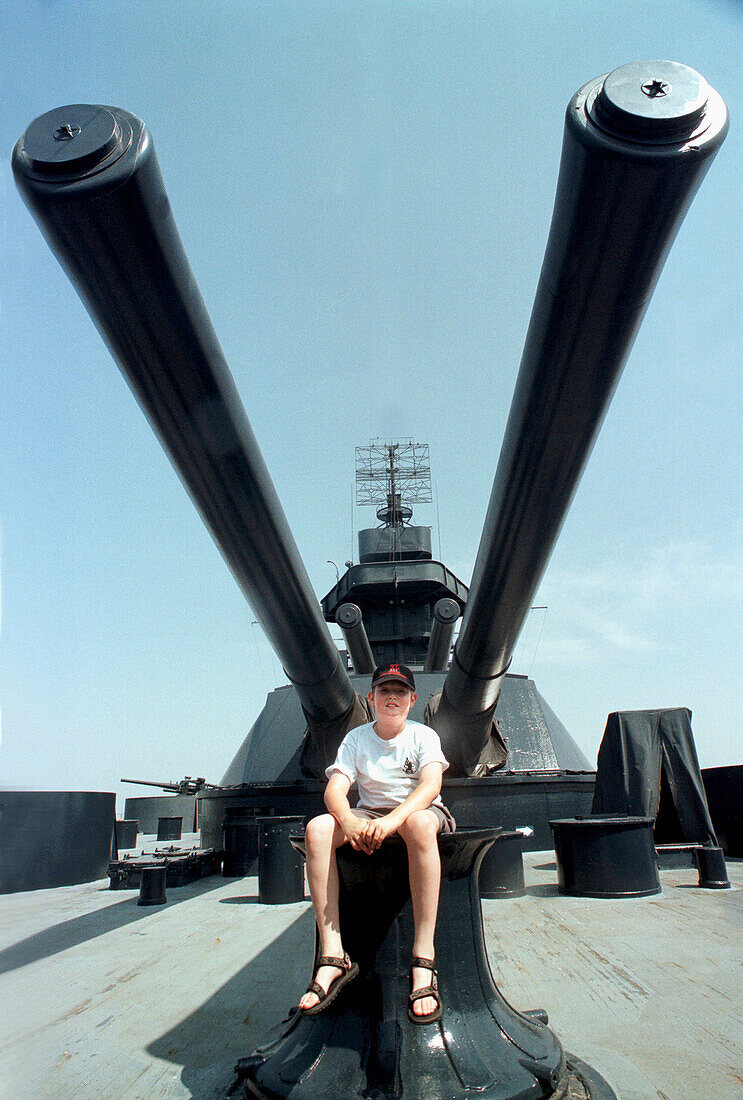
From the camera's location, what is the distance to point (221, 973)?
8.97ft

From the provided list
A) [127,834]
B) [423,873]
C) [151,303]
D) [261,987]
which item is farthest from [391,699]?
[127,834]

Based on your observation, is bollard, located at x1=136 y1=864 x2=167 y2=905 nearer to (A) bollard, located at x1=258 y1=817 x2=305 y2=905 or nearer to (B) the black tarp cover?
(A) bollard, located at x1=258 y1=817 x2=305 y2=905

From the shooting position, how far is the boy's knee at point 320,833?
1.66 metres

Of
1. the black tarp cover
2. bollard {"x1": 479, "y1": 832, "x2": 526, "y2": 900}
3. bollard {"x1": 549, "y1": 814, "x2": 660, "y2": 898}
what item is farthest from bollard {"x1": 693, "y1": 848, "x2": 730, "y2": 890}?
bollard {"x1": 479, "y1": 832, "x2": 526, "y2": 900}

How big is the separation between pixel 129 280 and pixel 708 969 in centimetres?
299

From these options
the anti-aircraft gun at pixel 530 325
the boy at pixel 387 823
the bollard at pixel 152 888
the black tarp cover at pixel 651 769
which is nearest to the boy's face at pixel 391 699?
the boy at pixel 387 823

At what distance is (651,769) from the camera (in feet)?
18.5

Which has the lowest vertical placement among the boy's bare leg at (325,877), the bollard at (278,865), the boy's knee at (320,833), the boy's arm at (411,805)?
the bollard at (278,865)

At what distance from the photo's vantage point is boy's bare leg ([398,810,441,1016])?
5.11 ft

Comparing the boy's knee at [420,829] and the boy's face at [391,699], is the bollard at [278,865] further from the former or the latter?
the boy's knee at [420,829]

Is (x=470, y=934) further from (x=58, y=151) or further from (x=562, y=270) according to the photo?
(x=58, y=151)

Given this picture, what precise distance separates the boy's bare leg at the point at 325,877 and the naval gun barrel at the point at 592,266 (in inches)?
42.8

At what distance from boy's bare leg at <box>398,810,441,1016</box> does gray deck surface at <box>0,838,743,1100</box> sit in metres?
0.62

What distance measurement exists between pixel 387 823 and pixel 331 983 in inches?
14.0
